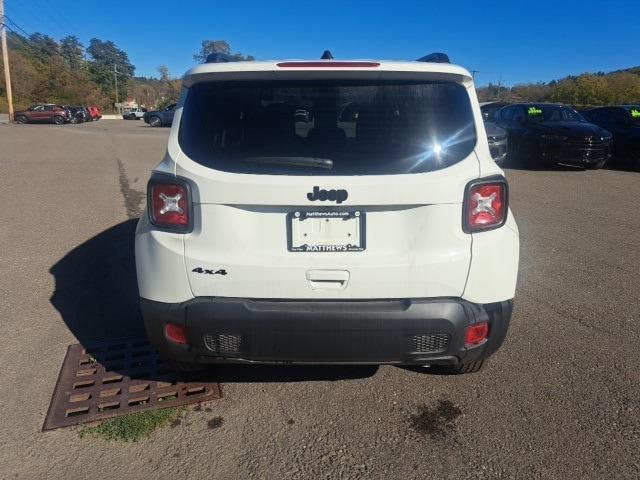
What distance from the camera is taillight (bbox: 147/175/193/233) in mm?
2359

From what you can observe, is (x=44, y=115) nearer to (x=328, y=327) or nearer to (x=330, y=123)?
(x=330, y=123)

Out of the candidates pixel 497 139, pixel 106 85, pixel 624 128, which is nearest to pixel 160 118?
pixel 497 139

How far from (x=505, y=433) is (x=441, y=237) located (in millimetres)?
1139

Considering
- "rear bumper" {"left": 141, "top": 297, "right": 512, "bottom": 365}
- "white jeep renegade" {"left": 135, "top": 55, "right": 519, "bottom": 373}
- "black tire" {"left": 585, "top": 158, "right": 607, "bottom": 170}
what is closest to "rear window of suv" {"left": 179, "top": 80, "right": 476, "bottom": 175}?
"white jeep renegade" {"left": 135, "top": 55, "right": 519, "bottom": 373}

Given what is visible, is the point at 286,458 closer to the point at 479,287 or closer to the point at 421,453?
the point at 421,453

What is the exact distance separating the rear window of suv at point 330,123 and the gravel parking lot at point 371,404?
4.63 feet

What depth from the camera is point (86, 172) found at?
464 inches

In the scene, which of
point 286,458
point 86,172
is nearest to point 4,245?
point 286,458

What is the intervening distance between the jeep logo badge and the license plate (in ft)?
0.24

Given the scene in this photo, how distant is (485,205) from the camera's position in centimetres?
240

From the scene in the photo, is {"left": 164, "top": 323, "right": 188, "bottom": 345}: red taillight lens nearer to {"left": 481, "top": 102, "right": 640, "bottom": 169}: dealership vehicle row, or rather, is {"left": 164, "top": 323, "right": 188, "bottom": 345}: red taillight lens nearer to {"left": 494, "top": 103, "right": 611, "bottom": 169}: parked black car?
{"left": 481, "top": 102, "right": 640, "bottom": 169}: dealership vehicle row

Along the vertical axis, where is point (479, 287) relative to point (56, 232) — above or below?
above

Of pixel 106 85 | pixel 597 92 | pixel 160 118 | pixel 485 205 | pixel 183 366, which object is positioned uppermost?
pixel 106 85

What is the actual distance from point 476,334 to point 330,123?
1.29 m
